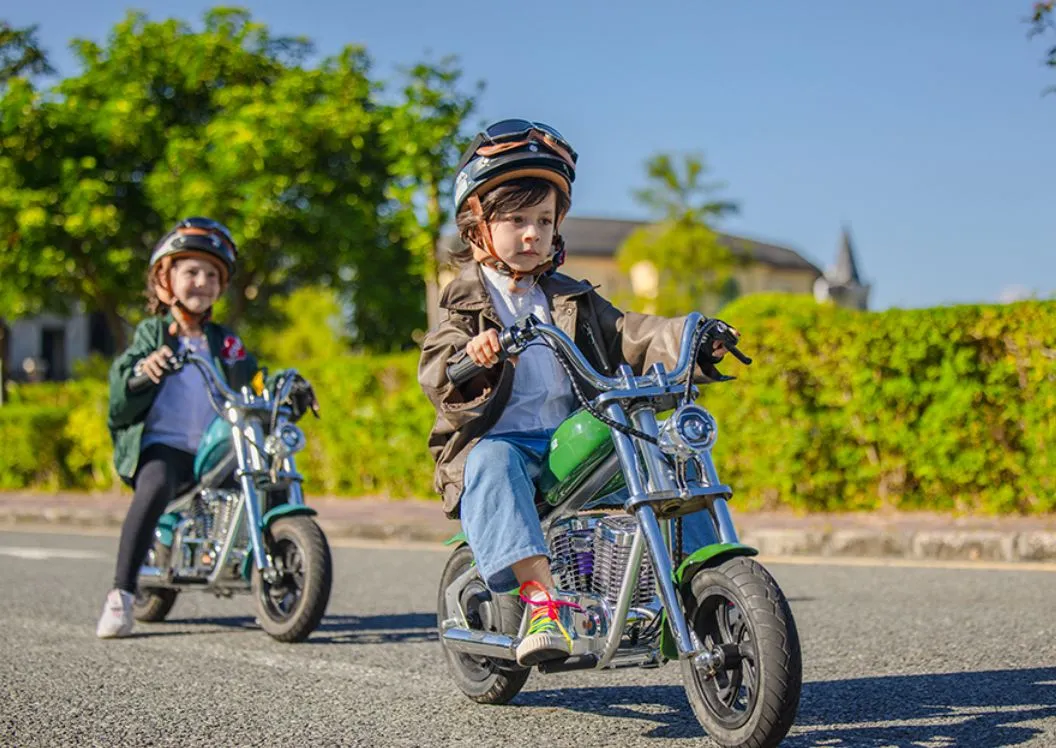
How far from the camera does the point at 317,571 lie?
5.57 m

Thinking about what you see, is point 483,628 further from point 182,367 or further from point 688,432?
point 182,367

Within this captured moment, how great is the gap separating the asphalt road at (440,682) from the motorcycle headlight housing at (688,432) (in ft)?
2.85

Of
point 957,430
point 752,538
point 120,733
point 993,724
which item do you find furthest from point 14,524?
point 993,724

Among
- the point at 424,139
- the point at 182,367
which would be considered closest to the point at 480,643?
the point at 182,367

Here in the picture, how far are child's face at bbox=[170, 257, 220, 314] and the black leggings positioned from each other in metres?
0.71

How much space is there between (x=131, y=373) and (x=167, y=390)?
0.45 meters

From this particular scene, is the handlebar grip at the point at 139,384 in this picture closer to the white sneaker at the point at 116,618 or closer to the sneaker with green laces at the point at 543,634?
the white sneaker at the point at 116,618

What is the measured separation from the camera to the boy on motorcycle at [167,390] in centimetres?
618

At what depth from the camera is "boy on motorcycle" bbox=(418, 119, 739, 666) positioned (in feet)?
12.3

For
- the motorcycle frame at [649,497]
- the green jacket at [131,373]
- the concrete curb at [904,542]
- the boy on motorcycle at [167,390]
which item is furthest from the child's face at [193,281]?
the concrete curb at [904,542]

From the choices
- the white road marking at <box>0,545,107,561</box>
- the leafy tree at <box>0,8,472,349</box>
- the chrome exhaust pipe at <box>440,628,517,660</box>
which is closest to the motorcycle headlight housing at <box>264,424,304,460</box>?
the chrome exhaust pipe at <box>440,628,517,660</box>

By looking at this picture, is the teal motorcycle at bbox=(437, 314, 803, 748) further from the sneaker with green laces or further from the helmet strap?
the helmet strap

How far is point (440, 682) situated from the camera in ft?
15.8

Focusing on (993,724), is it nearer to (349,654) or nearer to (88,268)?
(349,654)
